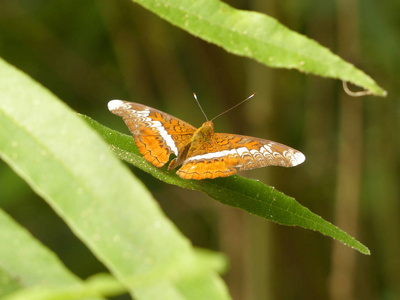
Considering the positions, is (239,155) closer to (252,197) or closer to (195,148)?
(195,148)

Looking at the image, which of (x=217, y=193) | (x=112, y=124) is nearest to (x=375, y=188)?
(x=112, y=124)

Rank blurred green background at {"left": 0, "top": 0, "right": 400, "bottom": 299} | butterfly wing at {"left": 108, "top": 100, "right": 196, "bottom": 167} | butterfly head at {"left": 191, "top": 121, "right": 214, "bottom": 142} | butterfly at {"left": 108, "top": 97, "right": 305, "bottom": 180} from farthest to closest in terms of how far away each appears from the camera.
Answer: blurred green background at {"left": 0, "top": 0, "right": 400, "bottom": 299}
butterfly head at {"left": 191, "top": 121, "right": 214, "bottom": 142}
butterfly wing at {"left": 108, "top": 100, "right": 196, "bottom": 167}
butterfly at {"left": 108, "top": 97, "right": 305, "bottom": 180}

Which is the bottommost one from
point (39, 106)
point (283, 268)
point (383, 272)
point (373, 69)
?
point (383, 272)

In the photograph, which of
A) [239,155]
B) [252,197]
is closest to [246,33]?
[252,197]

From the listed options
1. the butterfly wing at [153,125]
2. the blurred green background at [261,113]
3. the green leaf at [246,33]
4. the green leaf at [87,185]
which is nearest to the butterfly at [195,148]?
the butterfly wing at [153,125]

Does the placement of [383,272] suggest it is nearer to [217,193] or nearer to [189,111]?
[189,111]

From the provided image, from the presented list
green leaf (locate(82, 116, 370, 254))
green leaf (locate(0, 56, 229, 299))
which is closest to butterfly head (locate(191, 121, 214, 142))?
green leaf (locate(82, 116, 370, 254))

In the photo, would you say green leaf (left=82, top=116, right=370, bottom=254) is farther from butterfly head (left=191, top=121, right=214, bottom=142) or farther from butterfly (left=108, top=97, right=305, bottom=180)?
butterfly head (left=191, top=121, right=214, bottom=142)
